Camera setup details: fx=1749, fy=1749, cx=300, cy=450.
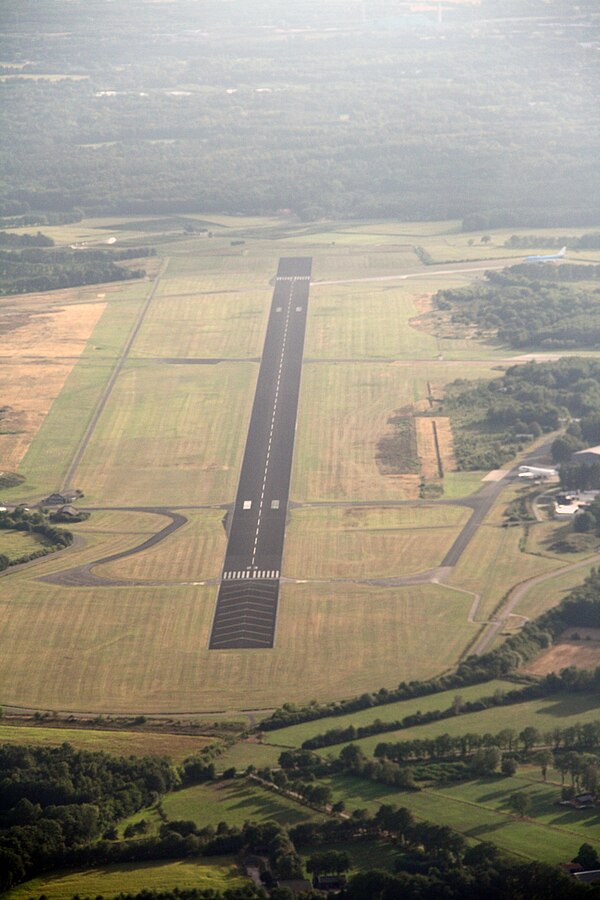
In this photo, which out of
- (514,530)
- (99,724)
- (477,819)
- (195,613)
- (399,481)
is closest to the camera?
(477,819)

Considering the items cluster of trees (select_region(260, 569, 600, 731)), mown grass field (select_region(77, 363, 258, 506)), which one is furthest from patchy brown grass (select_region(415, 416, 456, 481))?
cluster of trees (select_region(260, 569, 600, 731))

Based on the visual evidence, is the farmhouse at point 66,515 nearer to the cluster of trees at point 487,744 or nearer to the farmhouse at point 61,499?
the farmhouse at point 61,499

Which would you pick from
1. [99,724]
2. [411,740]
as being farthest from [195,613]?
[411,740]

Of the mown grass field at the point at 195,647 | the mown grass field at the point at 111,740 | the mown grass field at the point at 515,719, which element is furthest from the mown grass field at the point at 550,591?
the mown grass field at the point at 111,740

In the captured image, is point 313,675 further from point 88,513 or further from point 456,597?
point 88,513

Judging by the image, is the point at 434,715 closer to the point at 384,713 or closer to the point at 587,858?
the point at 384,713

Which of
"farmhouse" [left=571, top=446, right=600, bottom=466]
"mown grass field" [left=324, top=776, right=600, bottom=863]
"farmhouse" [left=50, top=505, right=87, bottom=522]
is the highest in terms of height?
"farmhouse" [left=571, top=446, right=600, bottom=466]

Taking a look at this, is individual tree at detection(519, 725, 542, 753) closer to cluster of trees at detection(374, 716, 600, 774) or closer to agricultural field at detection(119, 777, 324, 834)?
cluster of trees at detection(374, 716, 600, 774)
